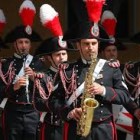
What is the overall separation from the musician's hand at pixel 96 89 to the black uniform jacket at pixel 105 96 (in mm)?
81

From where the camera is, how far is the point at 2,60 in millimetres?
7406

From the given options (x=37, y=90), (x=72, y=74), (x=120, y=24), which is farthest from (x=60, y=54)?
(x=120, y=24)

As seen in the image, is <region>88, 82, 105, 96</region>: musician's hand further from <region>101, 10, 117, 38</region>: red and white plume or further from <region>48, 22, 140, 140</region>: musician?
<region>101, 10, 117, 38</region>: red and white plume

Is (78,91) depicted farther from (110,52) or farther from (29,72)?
(110,52)

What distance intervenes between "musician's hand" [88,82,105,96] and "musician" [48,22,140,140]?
0.14ft

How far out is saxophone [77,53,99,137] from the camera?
524 cm

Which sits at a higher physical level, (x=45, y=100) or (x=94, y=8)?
(x=94, y=8)

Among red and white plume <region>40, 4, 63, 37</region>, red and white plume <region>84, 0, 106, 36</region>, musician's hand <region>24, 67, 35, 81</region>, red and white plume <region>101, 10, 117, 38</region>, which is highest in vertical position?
red and white plume <region>84, 0, 106, 36</region>

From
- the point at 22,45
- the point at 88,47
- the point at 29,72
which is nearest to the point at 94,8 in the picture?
the point at 88,47

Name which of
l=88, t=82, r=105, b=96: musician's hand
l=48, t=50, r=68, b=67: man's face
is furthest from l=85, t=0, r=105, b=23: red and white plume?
l=48, t=50, r=68, b=67: man's face

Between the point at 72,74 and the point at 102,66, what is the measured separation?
26 cm

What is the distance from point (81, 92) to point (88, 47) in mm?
380

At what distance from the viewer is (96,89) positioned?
525 centimetres

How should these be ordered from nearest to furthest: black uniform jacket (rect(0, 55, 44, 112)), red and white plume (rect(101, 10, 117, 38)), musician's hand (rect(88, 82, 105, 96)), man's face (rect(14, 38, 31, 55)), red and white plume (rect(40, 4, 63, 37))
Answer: musician's hand (rect(88, 82, 105, 96)) < red and white plume (rect(40, 4, 63, 37)) < black uniform jacket (rect(0, 55, 44, 112)) < man's face (rect(14, 38, 31, 55)) < red and white plume (rect(101, 10, 117, 38))
